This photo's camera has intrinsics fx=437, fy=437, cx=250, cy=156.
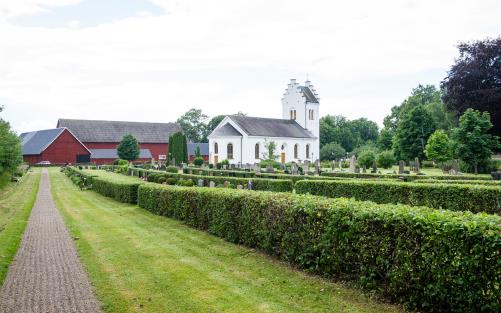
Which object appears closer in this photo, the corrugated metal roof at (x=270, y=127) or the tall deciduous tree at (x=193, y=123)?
the corrugated metal roof at (x=270, y=127)

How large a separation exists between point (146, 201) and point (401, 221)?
13.1m

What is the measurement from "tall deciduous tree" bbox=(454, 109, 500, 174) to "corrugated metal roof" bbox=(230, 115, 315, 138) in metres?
31.9

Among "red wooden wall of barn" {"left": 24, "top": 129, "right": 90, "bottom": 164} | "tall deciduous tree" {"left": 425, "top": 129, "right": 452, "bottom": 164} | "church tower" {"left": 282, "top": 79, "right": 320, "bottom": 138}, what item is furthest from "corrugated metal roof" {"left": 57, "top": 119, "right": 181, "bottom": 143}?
"tall deciduous tree" {"left": 425, "top": 129, "right": 452, "bottom": 164}

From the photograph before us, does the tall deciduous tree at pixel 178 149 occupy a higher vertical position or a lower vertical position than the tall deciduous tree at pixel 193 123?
lower

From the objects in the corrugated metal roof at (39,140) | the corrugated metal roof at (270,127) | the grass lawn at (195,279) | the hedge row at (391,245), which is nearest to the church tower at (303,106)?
the corrugated metal roof at (270,127)

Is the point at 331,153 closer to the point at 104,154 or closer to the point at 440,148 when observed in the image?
the point at 440,148

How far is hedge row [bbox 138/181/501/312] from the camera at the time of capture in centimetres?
512

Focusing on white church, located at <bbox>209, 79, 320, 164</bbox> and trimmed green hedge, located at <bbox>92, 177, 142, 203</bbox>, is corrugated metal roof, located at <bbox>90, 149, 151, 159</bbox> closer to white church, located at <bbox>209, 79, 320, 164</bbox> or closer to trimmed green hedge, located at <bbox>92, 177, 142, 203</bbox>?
white church, located at <bbox>209, 79, 320, 164</bbox>

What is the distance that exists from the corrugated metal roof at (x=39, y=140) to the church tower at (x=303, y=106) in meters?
38.6

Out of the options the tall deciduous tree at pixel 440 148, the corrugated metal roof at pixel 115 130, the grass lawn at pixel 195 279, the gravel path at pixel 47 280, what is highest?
the corrugated metal roof at pixel 115 130

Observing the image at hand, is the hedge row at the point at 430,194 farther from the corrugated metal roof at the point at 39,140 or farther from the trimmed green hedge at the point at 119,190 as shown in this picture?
the corrugated metal roof at the point at 39,140

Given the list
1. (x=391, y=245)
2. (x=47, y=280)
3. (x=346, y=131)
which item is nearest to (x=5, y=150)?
(x=47, y=280)

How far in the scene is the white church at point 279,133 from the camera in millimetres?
63031

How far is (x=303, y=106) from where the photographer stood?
71688 mm
